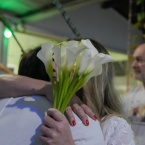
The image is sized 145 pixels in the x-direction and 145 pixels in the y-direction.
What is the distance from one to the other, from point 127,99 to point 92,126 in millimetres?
1571

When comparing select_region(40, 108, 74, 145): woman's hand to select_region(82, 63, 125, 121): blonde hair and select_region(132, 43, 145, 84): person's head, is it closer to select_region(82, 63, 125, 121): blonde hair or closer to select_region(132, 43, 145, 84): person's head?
select_region(82, 63, 125, 121): blonde hair

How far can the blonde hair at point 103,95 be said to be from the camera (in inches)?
28.0

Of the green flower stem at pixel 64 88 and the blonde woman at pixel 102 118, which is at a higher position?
the green flower stem at pixel 64 88

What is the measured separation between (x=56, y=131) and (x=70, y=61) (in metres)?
0.16

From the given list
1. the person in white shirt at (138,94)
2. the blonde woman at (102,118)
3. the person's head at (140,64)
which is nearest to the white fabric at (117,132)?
the blonde woman at (102,118)

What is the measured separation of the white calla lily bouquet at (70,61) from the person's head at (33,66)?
276 millimetres

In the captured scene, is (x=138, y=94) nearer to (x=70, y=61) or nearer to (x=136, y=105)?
(x=136, y=105)

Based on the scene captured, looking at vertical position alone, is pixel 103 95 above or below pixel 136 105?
above

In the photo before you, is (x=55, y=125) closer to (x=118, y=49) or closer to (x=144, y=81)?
(x=144, y=81)

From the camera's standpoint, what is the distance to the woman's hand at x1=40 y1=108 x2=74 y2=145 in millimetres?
477

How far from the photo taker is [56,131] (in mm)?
480

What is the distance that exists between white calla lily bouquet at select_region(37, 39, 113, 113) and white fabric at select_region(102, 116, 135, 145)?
20 centimetres

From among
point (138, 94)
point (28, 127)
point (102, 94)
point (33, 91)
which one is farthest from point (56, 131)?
point (138, 94)

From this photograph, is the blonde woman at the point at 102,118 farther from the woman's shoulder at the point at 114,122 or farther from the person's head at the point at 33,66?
the person's head at the point at 33,66
